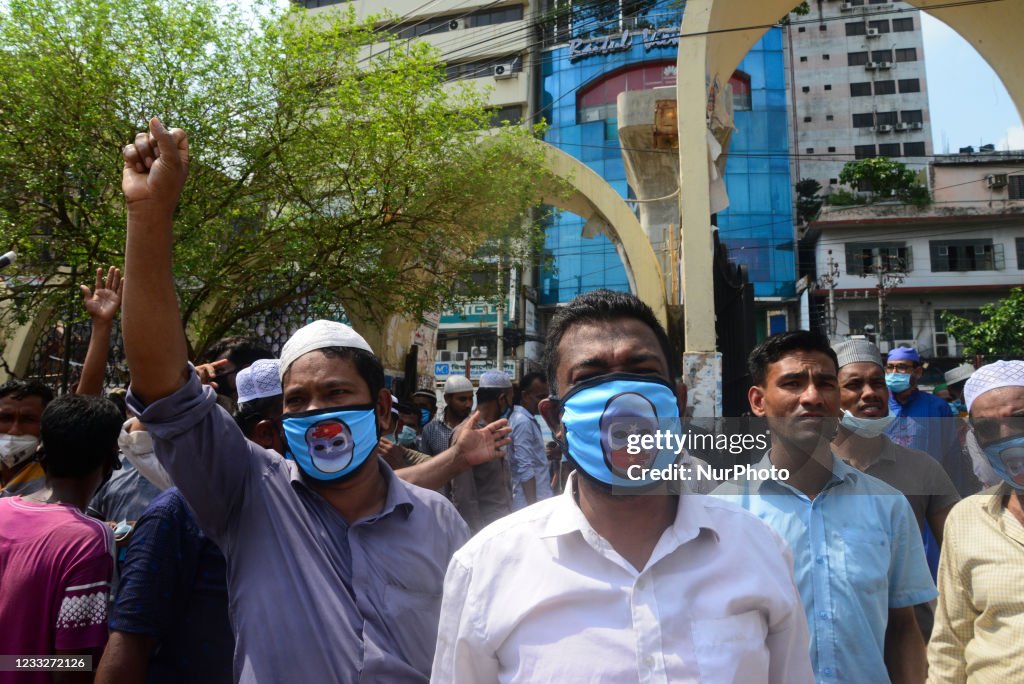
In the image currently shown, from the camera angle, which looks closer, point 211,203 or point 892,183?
point 211,203

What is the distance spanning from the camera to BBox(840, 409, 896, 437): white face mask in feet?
8.63

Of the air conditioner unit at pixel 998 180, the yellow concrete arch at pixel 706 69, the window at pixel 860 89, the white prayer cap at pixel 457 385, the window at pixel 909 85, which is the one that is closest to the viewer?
the white prayer cap at pixel 457 385

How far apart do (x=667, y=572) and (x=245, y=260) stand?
10.1 m

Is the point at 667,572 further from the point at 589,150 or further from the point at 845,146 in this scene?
the point at 845,146

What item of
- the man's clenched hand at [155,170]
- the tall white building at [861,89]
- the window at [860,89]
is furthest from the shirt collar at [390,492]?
the window at [860,89]

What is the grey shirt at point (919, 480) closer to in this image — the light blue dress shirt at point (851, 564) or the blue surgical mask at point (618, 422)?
the light blue dress shirt at point (851, 564)

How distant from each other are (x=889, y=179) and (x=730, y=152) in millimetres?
7377

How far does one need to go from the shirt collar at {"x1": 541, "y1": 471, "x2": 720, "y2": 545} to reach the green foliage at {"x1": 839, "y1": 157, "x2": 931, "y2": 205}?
3717cm

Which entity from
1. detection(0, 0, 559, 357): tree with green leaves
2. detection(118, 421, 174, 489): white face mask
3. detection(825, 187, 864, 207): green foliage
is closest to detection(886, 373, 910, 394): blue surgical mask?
detection(118, 421, 174, 489): white face mask

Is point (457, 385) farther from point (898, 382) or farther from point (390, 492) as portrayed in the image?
point (390, 492)

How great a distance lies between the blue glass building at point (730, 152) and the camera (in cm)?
3438

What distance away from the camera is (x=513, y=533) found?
1366 mm

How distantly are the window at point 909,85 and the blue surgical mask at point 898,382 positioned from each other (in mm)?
45424

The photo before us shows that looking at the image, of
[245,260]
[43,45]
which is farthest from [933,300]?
[43,45]
